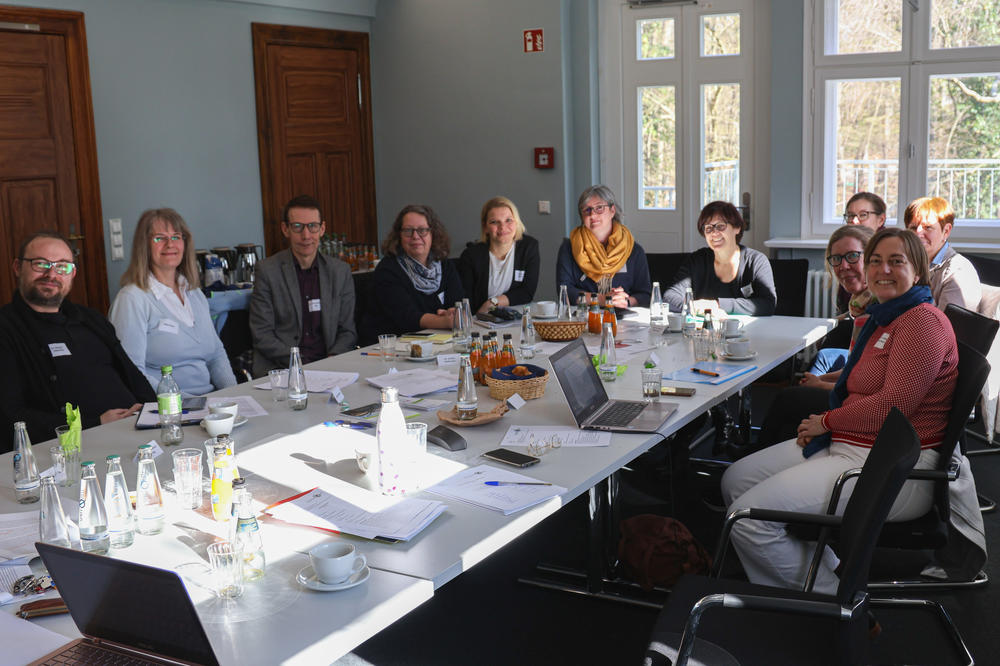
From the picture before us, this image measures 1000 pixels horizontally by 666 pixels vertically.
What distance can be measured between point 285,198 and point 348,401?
4159 millimetres

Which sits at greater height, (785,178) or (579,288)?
(785,178)

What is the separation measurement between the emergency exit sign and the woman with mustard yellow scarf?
2.23 meters

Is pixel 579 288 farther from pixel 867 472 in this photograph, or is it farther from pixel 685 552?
pixel 867 472

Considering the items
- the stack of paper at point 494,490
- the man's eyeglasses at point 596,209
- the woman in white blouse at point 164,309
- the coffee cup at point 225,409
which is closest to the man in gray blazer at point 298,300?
the woman in white blouse at point 164,309

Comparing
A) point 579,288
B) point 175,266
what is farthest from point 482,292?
point 175,266

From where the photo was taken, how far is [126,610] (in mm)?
1555

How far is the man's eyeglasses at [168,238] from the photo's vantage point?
3.86m

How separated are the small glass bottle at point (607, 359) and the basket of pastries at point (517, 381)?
28 centimetres

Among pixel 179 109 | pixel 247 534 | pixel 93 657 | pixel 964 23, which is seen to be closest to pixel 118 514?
pixel 247 534

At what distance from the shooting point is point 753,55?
6.42 metres

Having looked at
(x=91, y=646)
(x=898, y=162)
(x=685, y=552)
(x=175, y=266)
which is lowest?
(x=685, y=552)

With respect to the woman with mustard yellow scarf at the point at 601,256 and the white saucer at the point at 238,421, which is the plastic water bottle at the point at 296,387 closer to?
the white saucer at the point at 238,421

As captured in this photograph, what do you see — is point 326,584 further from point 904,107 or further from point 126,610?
point 904,107

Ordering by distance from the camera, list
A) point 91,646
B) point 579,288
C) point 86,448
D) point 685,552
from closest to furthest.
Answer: point 91,646 < point 86,448 < point 685,552 < point 579,288
